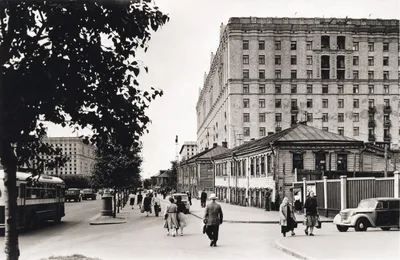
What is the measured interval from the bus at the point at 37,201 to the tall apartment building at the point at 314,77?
6120 cm

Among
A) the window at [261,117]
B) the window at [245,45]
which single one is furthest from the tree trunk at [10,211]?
the window at [261,117]

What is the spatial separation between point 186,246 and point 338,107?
79748 millimetres

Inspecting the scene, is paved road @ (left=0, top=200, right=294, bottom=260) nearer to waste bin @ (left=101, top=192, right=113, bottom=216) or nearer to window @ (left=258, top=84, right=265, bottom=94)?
waste bin @ (left=101, top=192, right=113, bottom=216)

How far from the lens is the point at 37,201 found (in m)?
26.1

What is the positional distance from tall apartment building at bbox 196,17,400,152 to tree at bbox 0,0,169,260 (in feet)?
269

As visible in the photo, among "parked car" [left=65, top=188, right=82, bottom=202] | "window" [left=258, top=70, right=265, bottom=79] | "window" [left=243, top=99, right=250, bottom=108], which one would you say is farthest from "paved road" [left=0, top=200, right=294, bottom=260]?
"window" [left=258, top=70, right=265, bottom=79]

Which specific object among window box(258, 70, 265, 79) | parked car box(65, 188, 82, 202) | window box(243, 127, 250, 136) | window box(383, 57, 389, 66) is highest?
window box(383, 57, 389, 66)

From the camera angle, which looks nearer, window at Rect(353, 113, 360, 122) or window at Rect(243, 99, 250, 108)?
window at Rect(353, 113, 360, 122)

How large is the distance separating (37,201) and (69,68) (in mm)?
19547

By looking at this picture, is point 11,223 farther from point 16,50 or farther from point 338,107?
point 338,107

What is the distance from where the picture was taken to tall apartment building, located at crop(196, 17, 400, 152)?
91.1m

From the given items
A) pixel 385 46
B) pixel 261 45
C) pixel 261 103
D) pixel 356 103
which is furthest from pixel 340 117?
pixel 261 45

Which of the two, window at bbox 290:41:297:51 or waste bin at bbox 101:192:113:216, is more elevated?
window at bbox 290:41:297:51

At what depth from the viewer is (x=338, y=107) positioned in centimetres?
9244
